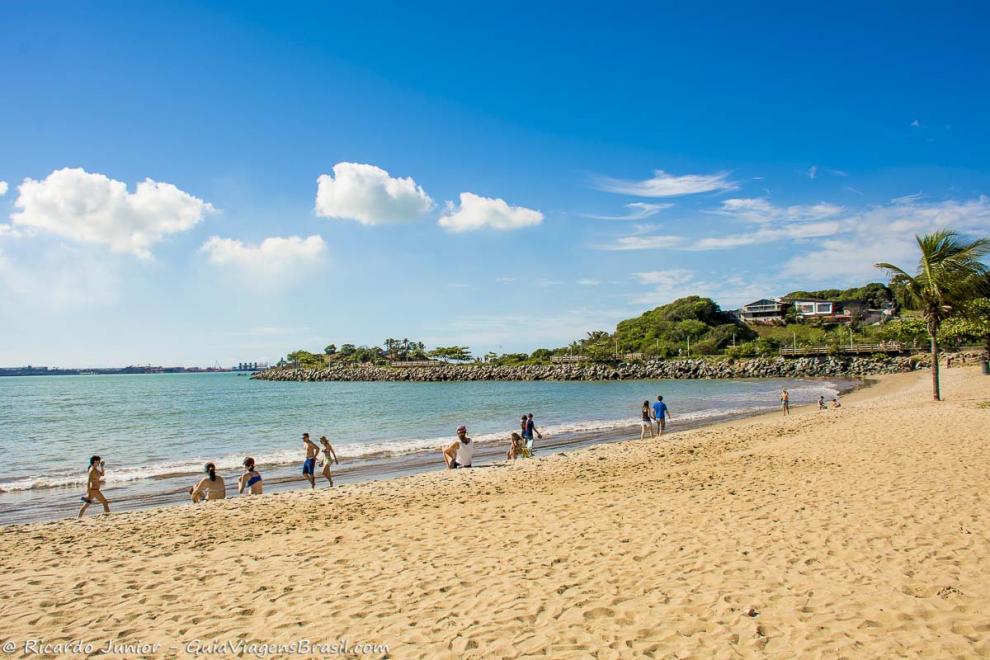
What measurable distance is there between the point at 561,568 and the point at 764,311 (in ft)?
431

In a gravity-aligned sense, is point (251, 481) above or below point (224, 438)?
above

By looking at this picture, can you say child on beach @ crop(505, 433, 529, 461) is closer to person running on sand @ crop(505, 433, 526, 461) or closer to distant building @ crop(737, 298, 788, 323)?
person running on sand @ crop(505, 433, 526, 461)

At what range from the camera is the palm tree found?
21.0 metres

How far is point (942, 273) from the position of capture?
21.3 metres

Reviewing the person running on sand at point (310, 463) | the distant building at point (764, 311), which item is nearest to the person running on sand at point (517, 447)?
the person running on sand at point (310, 463)

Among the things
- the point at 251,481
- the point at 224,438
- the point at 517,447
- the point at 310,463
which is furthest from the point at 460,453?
the point at 224,438

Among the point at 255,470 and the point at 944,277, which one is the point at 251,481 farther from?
the point at 944,277

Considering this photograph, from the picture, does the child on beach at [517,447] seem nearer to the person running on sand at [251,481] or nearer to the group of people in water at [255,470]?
the group of people in water at [255,470]

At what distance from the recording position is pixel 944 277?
21281mm

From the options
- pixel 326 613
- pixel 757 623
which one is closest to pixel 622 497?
pixel 757 623

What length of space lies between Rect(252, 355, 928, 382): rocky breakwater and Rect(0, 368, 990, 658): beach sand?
63.5m

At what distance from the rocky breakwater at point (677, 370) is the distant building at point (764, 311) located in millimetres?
44963

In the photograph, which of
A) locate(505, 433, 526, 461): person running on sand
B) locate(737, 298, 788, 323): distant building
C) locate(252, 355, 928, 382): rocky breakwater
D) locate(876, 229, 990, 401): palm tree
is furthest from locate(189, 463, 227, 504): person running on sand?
locate(737, 298, 788, 323): distant building

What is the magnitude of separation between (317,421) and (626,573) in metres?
30.5
